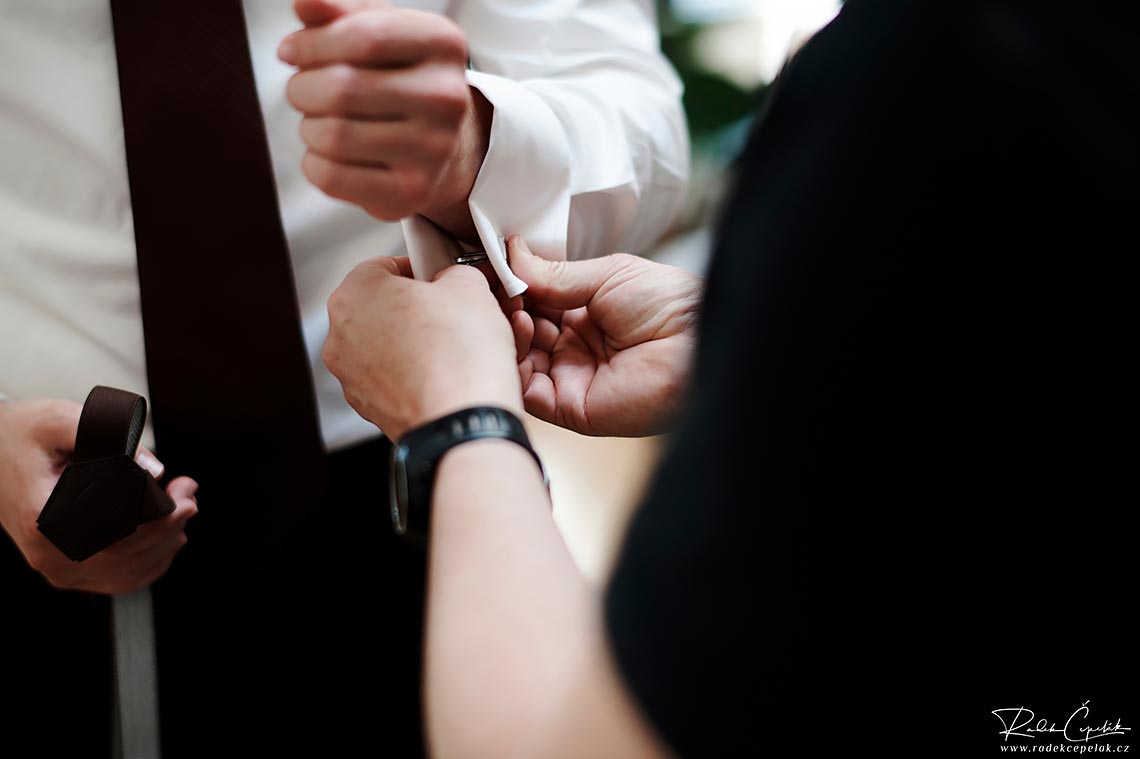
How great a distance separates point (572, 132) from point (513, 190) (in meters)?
0.13

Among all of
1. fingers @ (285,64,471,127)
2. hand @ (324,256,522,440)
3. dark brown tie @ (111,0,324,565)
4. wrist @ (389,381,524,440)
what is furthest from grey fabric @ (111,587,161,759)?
fingers @ (285,64,471,127)

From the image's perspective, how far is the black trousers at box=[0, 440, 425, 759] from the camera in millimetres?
792

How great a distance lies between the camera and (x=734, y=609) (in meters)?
0.32

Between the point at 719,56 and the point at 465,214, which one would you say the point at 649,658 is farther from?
the point at 719,56

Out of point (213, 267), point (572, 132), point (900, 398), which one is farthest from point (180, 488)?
point (900, 398)

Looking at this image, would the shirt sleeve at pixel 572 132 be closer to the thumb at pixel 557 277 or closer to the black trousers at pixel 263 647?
the thumb at pixel 557 277

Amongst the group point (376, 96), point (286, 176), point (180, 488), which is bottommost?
point (180, 488)

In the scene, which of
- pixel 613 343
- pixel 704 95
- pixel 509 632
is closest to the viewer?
pixel 509 632

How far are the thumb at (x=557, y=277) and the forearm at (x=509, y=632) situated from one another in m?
0.29

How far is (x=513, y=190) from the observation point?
0.75 meters

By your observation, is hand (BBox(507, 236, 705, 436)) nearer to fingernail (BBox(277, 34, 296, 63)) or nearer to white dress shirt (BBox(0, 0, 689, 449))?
white dress shirt (BBox(0, 0, 689, 449))

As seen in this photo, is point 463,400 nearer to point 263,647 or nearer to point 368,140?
point 368,140

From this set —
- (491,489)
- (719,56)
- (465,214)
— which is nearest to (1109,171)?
(491,489)

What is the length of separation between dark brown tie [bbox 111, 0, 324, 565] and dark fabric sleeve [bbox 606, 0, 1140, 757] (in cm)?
51
